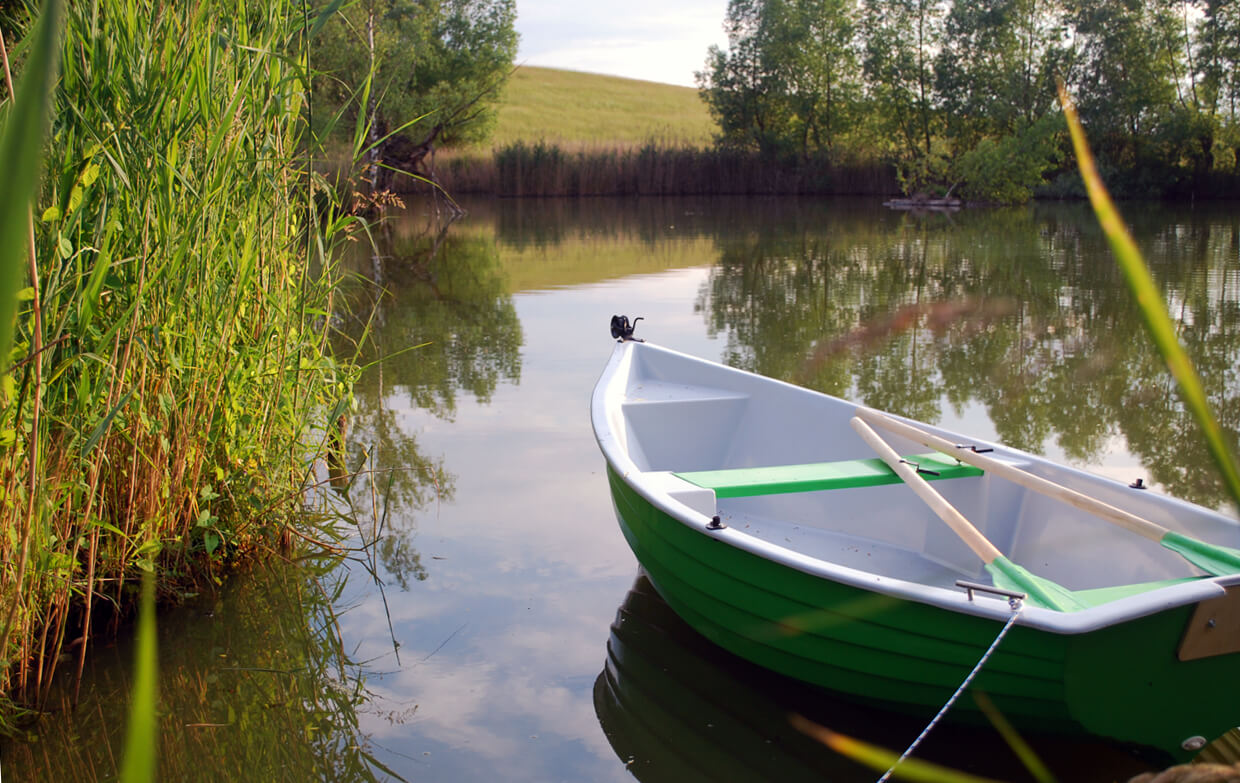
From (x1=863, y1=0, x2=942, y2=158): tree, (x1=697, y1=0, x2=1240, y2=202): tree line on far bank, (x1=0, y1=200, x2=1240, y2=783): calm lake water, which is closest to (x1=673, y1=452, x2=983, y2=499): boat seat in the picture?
(x1=0, y1=200, x2=1240, y2=783): calm lake water

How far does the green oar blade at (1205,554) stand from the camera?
2.34 m

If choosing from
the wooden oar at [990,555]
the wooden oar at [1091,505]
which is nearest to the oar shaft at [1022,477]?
the wooden oar at [1091,505]

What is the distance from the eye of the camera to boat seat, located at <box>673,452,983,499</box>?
10.3 feet

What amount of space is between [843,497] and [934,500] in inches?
23.2

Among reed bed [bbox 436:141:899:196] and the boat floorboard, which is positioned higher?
reed bed [bbox 436:141:899:196]

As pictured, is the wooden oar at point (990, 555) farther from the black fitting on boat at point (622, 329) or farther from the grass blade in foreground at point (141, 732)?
the grass blade in foreground at point (141, 732)

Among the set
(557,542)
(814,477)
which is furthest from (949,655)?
(557,542)

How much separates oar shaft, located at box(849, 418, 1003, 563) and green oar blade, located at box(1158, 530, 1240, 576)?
401mm

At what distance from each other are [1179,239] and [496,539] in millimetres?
13353

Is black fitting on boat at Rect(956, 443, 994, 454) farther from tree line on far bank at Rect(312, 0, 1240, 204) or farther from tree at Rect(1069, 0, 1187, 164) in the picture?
tree at Rect(1069, 0, 1187, 164)

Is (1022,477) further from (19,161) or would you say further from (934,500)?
(19,161)

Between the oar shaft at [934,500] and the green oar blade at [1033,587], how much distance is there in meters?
0.05

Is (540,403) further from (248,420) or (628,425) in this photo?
(248,420)

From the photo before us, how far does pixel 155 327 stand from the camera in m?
2.51
